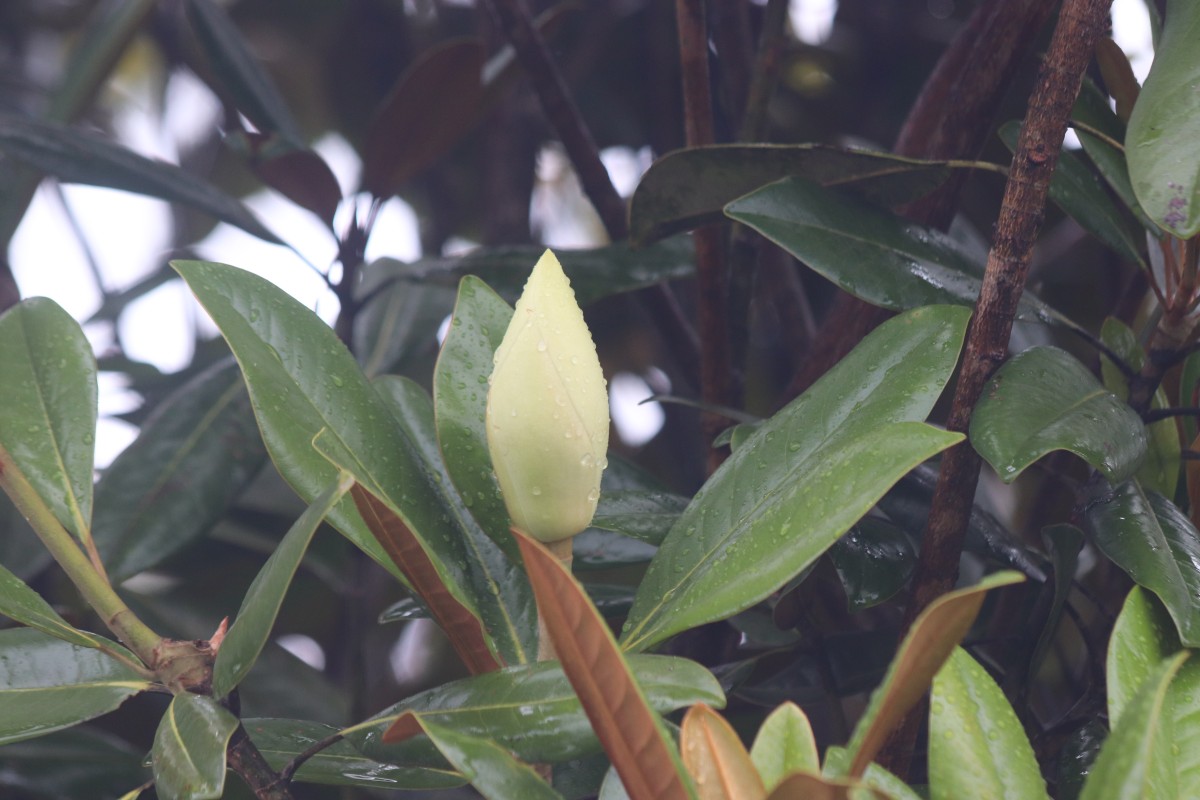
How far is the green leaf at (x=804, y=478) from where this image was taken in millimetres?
400

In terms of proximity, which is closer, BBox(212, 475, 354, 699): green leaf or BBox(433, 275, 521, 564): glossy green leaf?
BBox(212, 475, 354, 699): green leaf

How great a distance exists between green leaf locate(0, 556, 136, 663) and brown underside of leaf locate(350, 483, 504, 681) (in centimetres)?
15

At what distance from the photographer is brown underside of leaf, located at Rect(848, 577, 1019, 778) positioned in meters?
0.31

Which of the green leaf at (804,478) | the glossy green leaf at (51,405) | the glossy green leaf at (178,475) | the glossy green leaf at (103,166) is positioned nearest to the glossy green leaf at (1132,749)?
the green leaf at (804,478)

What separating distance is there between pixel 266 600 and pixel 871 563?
0.33m

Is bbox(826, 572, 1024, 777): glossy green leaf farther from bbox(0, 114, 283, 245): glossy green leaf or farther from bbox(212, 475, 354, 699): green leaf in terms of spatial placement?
bbox(0, 114, 283, 245): glossy green leaf

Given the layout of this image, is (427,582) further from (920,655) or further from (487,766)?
(920,655)

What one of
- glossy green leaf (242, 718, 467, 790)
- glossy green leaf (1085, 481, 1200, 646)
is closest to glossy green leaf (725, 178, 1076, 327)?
glossy green leaf (1085, 481, 1200, 646)

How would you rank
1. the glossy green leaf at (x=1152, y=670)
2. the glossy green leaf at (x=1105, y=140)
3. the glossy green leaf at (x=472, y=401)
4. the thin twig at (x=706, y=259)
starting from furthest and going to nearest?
the thin twig at (x=706, y=259) < the glossy green leaf at (x=1105, y=140) < the glossy green leaf at (x=472, y=401) < the glossy green leaf at (x=1152, y=670)

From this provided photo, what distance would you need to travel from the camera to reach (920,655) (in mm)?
319

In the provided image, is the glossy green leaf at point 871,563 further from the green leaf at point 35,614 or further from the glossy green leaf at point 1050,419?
the green leaf at point 35,614

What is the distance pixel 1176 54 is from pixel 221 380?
855mm

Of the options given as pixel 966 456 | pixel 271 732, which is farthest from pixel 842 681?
pixel 271 732

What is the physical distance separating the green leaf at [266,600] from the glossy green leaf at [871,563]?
0.29 m
